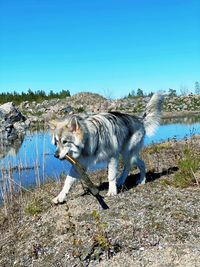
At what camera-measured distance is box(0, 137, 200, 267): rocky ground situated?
5.30 meters

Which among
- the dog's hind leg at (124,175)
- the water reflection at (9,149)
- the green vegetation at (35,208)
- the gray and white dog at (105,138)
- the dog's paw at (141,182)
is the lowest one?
the water reflection at (9,149)

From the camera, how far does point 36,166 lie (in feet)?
34.1

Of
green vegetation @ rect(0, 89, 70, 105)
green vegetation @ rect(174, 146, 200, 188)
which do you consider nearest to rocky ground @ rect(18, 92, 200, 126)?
green vegetation @ rect(0, 89, 70, 105)

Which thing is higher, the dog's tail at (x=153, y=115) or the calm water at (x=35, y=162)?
the dog's tail at (x=153, y=115)

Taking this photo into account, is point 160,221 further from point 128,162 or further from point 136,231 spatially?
point 128,162

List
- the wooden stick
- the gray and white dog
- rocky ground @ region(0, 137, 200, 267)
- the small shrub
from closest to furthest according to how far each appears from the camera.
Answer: rocky ground @ region(0, 137, 200, 267)
the wooden stick
the gray and white dog
the small shrub

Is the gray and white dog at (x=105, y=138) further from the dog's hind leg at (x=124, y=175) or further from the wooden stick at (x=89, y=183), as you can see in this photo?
the wooden stick at (x=89, y=183)

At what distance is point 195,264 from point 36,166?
625cm

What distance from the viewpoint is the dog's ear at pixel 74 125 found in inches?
271

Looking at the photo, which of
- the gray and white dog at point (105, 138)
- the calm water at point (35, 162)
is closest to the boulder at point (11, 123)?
the calm water at point (35, 162)

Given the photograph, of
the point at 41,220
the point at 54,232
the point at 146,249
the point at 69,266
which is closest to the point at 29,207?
the point at 41,220

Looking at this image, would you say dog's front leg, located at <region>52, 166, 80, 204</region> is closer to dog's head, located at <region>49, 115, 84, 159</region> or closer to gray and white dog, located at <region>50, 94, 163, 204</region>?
gray and white dog, located at <region>50, 94, 163, 204</region>

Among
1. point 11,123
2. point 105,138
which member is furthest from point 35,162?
point 11,123

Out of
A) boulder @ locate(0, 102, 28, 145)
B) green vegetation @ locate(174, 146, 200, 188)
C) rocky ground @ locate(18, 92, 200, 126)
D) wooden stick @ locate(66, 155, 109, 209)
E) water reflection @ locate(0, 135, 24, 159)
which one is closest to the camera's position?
wooden stick @ locate(66, 155, 109, 209)
